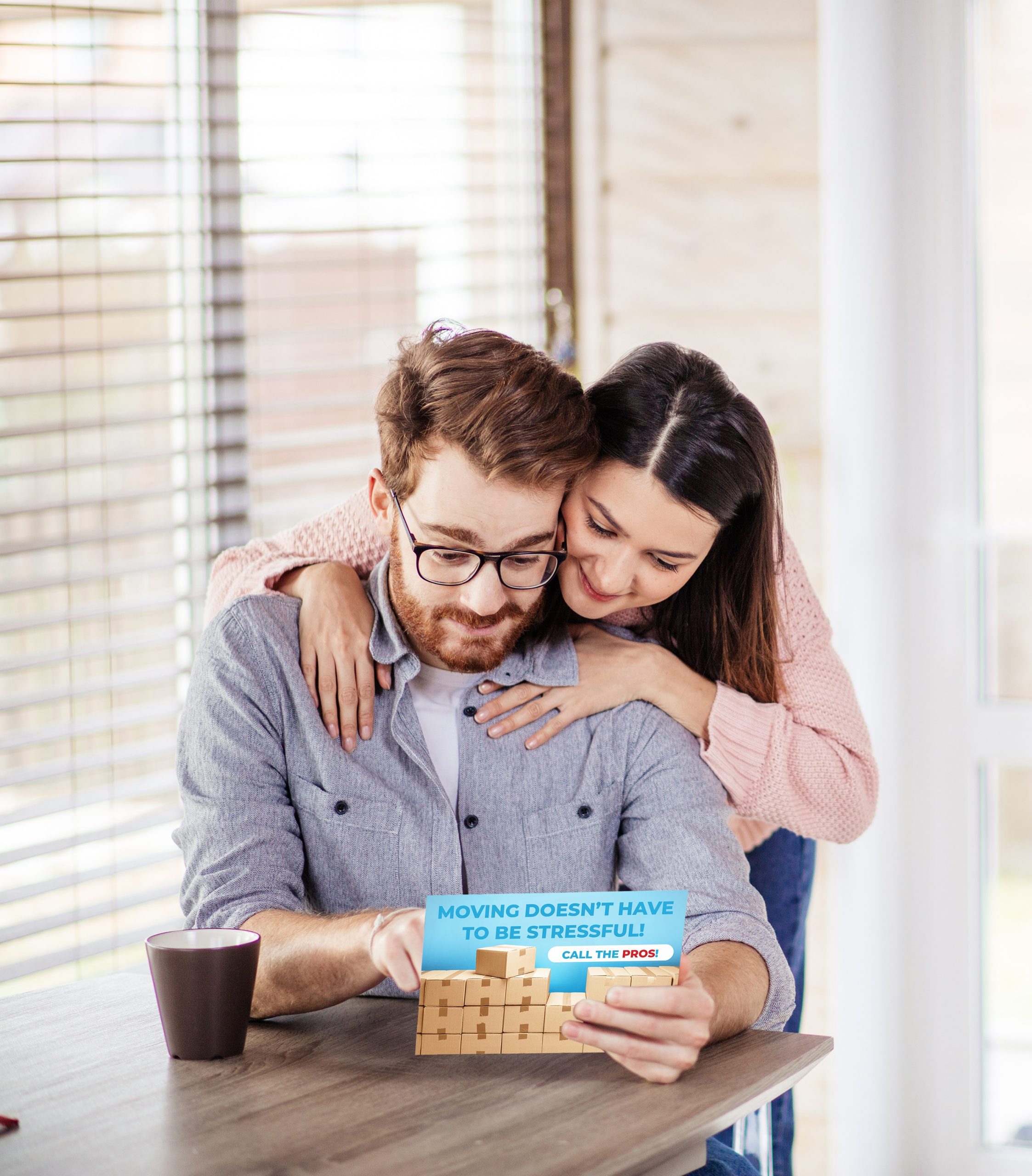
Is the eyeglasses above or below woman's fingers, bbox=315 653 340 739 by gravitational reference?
above

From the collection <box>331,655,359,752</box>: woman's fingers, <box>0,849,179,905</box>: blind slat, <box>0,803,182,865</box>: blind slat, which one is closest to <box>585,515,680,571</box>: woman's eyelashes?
<box>331,655,359,752</box>: woman's fingers

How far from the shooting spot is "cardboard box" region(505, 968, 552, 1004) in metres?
1.14

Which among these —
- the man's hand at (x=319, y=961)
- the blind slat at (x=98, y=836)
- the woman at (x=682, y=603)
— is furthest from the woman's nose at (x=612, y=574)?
the blind slat at (x=98, y=836)

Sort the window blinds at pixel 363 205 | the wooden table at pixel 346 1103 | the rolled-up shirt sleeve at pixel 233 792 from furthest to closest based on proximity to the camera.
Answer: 1. the window blinds at pixel 363 205
2. the rolled-up shirt sleeve at pixel 233 792
3. the wooden table at pixel 346 1103

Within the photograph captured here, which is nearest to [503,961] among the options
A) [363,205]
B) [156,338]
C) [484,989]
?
[484,989]

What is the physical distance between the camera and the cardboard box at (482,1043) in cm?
115

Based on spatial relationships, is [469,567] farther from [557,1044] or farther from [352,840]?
[557,1044]

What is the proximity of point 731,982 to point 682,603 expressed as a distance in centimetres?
59

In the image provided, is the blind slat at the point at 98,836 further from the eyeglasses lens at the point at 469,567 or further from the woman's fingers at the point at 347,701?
the eyeglasses lens at the point at 469,567

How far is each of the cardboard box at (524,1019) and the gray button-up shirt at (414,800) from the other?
29 centimetres

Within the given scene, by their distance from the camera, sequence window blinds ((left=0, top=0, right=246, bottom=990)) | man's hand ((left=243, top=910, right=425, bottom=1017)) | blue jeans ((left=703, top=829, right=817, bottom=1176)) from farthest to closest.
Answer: window blinds ((left=0, top=0, right=246, bottom=990)), blue jeans ((left=703, top=829, right=817, bottom=1176)), man's hand ((left=243, top=910, right=425, bottom=1017))

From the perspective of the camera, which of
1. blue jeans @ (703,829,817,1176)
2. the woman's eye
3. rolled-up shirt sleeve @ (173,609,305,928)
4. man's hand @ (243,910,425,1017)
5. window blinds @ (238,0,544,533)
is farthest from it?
window blinds @ (238,0,544,533)

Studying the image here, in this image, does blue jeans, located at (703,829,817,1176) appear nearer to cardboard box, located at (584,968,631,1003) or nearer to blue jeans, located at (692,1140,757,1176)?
blue jeans, located at (692,1140,757,1176)

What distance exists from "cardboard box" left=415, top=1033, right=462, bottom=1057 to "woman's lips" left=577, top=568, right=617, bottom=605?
612 millimetres
